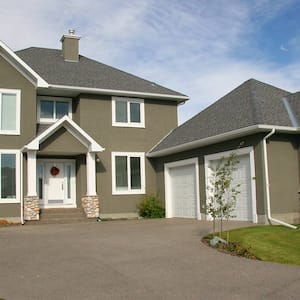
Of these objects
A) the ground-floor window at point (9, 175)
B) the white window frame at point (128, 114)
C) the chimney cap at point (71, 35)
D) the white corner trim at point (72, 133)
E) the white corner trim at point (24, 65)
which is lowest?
the ground-floor window at point (9, 175)

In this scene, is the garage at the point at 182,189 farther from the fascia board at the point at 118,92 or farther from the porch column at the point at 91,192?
the fascia board at the point at 118,92

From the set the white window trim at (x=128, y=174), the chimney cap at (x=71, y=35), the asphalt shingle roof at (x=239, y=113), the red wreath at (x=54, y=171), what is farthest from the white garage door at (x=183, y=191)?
the chimney cap at (x=71, y=35)

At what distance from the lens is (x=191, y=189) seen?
20375 mm

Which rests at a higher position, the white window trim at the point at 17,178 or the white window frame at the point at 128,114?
the white window frame at the point at 128,114

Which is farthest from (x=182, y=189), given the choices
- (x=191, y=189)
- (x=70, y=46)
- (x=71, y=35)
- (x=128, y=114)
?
(x=71, y=35)

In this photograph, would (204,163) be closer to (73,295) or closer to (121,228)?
(121,228)

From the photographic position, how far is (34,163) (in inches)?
770

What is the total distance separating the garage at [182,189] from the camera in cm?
2003

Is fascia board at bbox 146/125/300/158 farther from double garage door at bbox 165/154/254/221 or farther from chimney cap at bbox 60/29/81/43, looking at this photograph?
chimney cap at bbox 60/29/81/43

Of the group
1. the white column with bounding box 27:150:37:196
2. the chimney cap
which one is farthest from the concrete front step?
the chimney cap

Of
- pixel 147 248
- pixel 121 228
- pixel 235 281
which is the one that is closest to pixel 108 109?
pixel 121 228

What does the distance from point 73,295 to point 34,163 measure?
1308cm

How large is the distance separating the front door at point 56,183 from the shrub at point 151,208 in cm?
320

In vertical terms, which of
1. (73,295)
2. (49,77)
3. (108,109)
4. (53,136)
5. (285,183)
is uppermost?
(49,77)
